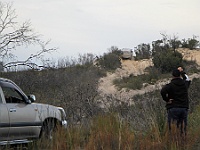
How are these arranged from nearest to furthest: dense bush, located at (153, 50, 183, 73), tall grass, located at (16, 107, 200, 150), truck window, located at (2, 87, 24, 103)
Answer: tall grass, located at (16, 107, 200, 150), truck window, located at (2, 87, 24, 103), dense bush, located at (153, 50, 183, 73)

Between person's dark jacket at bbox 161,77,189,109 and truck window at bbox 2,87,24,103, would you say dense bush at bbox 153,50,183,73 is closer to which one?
person's dark jacket at bbox 161,77,189,109

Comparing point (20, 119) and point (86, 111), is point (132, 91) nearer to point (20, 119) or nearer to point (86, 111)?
point (86, 111)

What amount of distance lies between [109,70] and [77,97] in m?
51.6

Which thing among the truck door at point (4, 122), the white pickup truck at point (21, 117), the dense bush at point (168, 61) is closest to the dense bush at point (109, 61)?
the dense bush at point (168, 61)

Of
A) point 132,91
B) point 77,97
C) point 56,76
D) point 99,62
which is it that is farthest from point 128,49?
point 77,97

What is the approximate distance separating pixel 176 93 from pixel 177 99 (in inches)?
5.4

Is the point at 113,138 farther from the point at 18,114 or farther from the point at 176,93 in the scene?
the point at 18,114

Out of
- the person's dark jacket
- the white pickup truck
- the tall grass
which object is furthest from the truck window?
the person's dark jacket

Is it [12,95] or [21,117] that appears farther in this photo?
[12,95]

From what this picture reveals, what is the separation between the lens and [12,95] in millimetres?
11422

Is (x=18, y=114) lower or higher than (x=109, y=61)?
higher

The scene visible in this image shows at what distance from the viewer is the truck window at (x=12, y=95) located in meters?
11.2

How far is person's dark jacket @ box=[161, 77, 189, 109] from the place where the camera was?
1092cm

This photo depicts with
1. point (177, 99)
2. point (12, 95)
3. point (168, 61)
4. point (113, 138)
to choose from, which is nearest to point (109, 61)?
point (168, 61)
